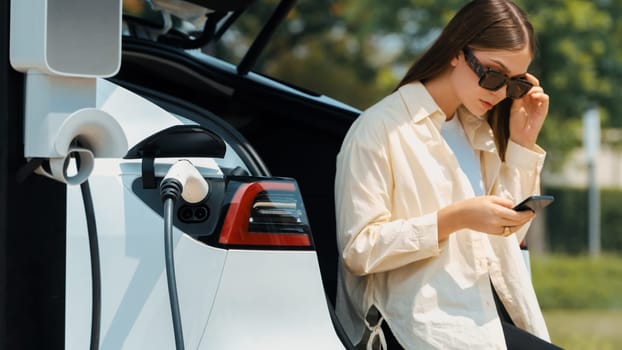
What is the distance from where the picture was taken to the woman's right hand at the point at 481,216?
8.68ft

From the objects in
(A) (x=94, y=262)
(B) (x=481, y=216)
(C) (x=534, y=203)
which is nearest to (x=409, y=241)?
(B) (x=481, y=216)

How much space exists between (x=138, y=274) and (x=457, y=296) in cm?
89

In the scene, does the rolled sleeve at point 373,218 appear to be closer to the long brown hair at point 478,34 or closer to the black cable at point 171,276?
the long brown hair at point 478,34

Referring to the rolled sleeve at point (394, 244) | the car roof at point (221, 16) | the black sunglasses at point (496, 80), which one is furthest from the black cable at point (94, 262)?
the car roof at point (221, 16)

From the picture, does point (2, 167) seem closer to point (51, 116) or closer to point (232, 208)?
point (51, 116)

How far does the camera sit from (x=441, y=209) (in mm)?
2727

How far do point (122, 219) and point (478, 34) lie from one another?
1.18 metres

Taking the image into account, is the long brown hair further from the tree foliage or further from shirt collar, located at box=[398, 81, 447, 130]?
the tree foliage

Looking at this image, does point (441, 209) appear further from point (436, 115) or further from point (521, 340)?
point (521, 340)

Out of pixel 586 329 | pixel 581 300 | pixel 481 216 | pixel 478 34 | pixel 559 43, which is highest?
pixel 478 34

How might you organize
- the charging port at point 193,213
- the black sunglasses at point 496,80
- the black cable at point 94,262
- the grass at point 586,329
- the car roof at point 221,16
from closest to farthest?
the black cable at point 94,262, the charging port at point 193,213, the black sunglasses at point 496,80, the car roof at point 221,16, the grass at point 586,329

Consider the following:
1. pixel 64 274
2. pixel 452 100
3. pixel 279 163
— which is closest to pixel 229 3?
pixel 279 163

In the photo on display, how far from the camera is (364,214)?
2715mm

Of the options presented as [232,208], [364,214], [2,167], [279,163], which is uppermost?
[2,167]
